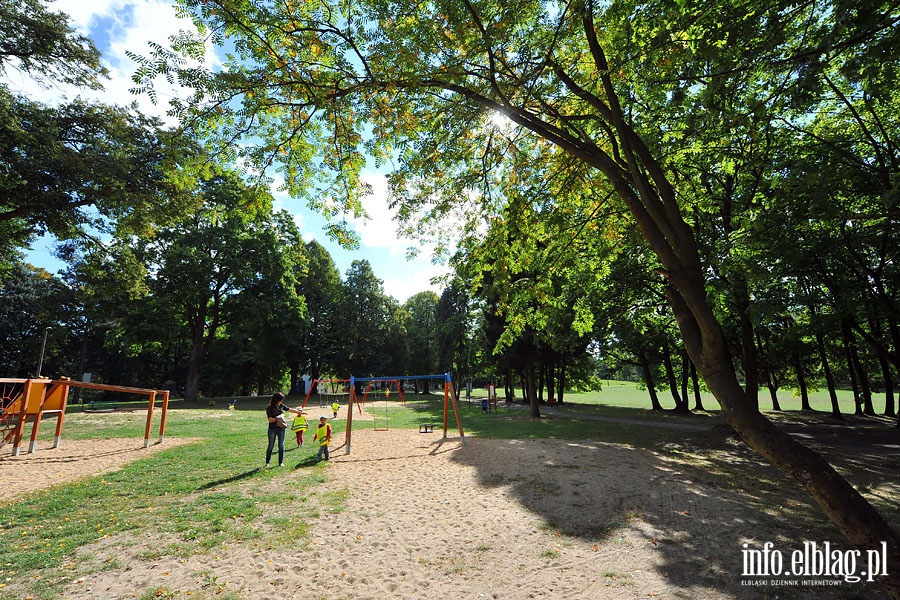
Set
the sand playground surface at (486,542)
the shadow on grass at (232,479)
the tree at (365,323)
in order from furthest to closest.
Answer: the tree at (365,323), the shadow on grass at (232,479), the sand playground surface at (486,542)

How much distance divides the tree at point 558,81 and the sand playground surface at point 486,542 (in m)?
2.41

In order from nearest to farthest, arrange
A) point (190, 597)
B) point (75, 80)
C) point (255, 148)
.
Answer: point (190, 597) < point (255, 148) < point (75, 80)

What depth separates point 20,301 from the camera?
41188mm

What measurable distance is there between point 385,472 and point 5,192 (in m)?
16.9

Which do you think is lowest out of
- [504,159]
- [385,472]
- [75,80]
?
[385,472]

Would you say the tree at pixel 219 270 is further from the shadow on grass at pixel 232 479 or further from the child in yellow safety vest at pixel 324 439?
the shadow on grass at pixel 232 479

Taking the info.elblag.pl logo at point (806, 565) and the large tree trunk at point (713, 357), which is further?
the info.elblag.pl logo at point (806, 565)

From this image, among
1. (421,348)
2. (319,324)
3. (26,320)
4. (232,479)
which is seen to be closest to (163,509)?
(232,479)

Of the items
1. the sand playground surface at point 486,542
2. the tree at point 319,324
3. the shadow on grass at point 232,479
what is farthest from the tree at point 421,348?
the sand playground surface at point 486,542

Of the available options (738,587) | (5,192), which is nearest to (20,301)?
(5,192)

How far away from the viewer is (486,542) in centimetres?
589

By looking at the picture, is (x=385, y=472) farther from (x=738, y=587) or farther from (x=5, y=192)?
(x=5, y=192)

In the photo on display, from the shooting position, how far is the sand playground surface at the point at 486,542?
4574 mm

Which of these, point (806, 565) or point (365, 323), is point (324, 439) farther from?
point (365, 323)
